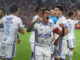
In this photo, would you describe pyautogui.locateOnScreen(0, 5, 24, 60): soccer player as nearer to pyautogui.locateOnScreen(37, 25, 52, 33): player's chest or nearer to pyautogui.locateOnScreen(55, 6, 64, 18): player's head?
pyautogui.locateOnScreen(37, 25, 52, 33): player's chest

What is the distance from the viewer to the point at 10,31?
20.5 ft

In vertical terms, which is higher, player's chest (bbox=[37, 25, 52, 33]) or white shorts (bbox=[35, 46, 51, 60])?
player's chest (bbox=[37, 25, 52, 33])

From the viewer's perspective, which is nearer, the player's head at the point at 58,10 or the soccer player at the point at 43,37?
the soccer player at the point at 43,37

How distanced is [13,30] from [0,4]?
33.8 m

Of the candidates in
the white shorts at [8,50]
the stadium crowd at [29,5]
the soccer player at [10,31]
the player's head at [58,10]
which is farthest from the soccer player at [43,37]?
the stadium crowd at [29,5]

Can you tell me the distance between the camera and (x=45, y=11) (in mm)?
5641

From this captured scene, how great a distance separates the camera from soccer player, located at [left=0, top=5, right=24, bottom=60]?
20.2ft

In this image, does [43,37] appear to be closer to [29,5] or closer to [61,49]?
[61,49]

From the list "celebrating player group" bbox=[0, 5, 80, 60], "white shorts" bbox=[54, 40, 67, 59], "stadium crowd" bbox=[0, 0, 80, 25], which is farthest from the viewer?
"stadium crowd" bbox=[0, 0, 80, 25]

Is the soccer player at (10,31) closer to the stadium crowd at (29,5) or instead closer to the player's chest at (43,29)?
the player's chest at (43,29)

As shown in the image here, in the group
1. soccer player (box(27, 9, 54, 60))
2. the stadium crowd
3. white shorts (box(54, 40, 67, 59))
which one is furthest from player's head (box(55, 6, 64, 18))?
the stadium crowd

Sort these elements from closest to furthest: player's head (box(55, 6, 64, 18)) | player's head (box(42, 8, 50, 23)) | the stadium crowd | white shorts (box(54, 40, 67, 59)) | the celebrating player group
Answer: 1. player's head (box(42, 8, 50, 23))
2. the celebrating player group
3. player's head (box(55, 6, 64, 18))
4. white shorts (box(54, 40, 67, 59))
5. the stadium crowd

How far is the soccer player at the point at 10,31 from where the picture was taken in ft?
20.2

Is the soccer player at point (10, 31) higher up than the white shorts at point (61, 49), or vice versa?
the soccer player at point (10, 31)
